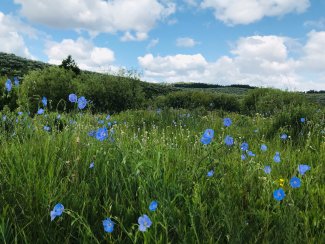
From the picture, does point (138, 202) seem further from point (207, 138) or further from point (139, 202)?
point (207, 138)

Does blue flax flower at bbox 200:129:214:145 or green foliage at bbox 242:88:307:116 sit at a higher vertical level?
blue flax flower at bbox 200:129:214:145

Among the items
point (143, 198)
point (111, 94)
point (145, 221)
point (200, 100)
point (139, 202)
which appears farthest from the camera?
point (200, 100)

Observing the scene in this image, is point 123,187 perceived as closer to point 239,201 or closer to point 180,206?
point 180,206

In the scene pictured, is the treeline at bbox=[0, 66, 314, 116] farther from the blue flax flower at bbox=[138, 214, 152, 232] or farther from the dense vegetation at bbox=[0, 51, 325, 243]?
the blue flax flower at bbox=[138, 214, 152, 232]

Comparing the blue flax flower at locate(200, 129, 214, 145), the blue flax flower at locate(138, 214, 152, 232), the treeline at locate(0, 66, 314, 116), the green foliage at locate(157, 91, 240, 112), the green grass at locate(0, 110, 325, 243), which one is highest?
the blue flax flower at locate(200, 129, 214, 145)

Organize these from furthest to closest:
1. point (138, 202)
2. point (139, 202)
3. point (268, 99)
Answer: point (268, 99), point (138, 202), point (139, 202)

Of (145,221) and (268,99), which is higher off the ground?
(145,221)

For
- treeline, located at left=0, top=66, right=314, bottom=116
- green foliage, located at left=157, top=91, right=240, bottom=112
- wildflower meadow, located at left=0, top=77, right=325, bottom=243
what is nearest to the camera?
Result: wildflower meadow, located at left=0, top=77, right=325, bottom=243

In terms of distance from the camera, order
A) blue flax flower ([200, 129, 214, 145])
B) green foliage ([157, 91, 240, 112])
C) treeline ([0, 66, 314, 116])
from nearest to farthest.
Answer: blue flax flower ([200, 129, 214, 145]) < treeline ([0, 66, 314, 116]) < green foliage ([157, 91, 240, 112])

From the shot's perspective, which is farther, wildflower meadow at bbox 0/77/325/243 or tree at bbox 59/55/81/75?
tree at bbox 59/55/81/75

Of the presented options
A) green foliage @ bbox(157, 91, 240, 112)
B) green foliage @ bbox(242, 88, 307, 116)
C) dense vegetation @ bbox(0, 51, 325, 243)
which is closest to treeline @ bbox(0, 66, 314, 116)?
green foliage @ bbox(242, 88, 307, 116)

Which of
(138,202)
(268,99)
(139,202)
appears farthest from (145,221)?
(268,99)

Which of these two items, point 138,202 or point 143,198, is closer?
point 143,198

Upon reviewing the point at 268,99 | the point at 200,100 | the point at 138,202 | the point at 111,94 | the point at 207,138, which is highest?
the point at 207,138
